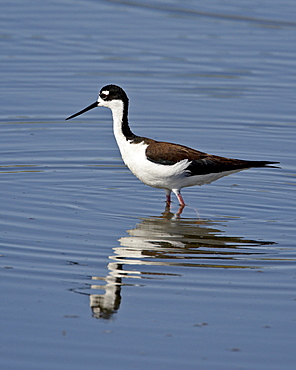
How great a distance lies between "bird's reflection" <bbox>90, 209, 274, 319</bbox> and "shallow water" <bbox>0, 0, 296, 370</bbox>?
0.02 metres

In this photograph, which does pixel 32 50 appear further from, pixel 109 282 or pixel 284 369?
pixel 284 369

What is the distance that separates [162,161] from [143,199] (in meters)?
0.88

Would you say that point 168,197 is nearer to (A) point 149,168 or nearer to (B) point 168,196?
(B) point 168,196

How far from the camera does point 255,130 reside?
41.4ft

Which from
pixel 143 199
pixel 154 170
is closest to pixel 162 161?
pixel 154 170

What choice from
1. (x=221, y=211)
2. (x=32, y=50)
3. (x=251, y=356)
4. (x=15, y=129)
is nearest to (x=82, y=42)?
(x=32, y=50)

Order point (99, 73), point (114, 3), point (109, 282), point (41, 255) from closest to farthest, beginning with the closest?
1. point (109, 282)
2. point (41, 255)
3. point (99, 73)
4. point (114, 3)

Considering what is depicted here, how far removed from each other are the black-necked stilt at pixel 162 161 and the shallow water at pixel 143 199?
0.38m

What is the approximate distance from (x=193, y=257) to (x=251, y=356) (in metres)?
2.22

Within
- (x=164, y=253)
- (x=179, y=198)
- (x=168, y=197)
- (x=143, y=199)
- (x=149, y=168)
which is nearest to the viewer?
(x=164, y=253)

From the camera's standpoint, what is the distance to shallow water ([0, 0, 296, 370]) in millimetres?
5965

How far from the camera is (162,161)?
9367mm

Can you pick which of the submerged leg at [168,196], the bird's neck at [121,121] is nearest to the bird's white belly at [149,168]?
the bird's neck at [121,121]

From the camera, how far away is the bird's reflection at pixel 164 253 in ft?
22.7
